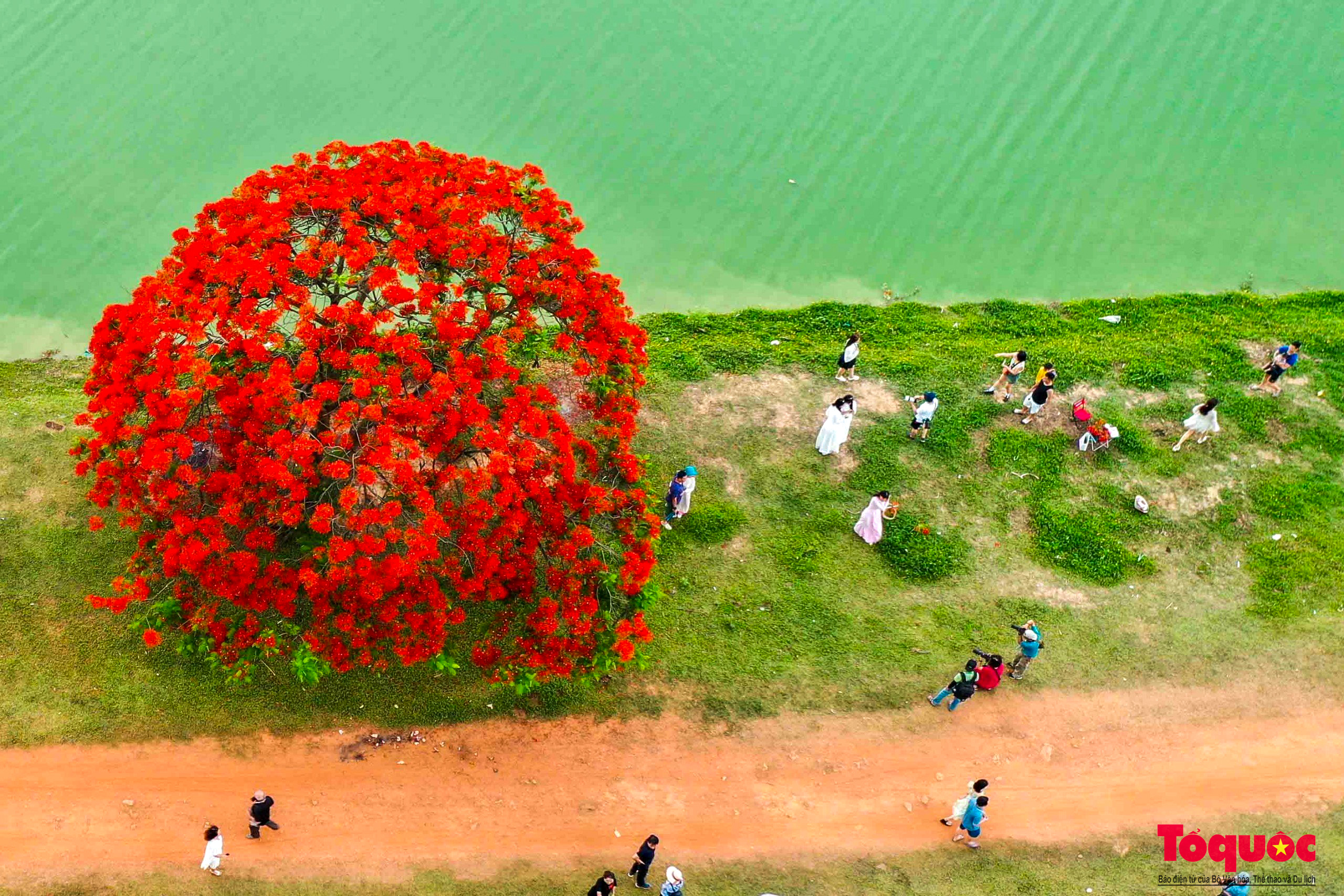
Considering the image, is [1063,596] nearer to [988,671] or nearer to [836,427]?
[988,671]

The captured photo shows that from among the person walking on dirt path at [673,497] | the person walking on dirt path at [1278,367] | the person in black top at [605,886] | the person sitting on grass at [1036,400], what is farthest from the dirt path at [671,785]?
the person walking on dirt path at [1278,367]

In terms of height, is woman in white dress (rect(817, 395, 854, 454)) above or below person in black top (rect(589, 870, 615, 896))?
above

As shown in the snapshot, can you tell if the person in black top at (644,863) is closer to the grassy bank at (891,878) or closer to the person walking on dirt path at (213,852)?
the grassy bank at (891,878)

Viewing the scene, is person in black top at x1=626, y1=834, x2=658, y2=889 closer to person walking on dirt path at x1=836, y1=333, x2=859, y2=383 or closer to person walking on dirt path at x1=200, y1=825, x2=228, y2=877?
person walking on dirt path at x1=200, y1=825, x2=228, y2=877

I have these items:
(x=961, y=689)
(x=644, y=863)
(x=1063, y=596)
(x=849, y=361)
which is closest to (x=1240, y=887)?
(x=961, y=689)

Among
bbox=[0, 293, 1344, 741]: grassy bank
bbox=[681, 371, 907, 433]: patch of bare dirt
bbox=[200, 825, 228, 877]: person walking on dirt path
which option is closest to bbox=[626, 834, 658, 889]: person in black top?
bbox=[0, 293, 1344, 741]: grassy bank

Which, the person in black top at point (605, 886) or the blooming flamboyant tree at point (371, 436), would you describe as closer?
the person in black top at point (605, 886)
